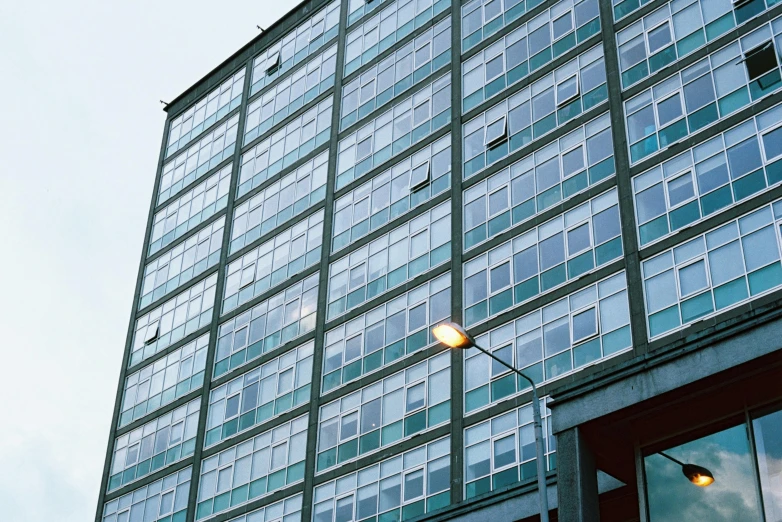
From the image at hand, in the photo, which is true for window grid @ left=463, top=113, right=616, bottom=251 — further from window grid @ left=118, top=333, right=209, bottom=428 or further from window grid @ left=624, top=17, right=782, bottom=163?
window grid @ left=118, top=333, right=209, bottom=428

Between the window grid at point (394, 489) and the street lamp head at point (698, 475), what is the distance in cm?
1271

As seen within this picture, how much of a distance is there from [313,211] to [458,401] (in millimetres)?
13370

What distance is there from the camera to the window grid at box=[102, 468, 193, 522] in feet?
141

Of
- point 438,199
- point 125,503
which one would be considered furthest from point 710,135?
point 125,503

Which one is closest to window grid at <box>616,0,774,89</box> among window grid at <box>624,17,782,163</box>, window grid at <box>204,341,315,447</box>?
window grid at <box>624,17,782,163</box>

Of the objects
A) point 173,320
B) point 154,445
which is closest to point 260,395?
point 154,445

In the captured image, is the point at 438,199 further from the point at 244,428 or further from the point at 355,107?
the point at 244,428

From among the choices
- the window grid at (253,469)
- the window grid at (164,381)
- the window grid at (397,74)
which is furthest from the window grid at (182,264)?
the window grid at (253,469)

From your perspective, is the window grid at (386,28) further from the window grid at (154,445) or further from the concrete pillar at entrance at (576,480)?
the concrete pillar at entrance at (576,480)

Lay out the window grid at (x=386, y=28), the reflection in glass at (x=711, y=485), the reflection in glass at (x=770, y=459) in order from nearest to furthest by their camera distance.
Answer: the reflection in glass at (x=770, y=459) → the reflection in glass at (x=711, y=485) → the window grid at (x=386, y=28)

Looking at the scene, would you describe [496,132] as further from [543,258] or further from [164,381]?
[164,381]

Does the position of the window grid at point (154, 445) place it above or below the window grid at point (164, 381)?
below

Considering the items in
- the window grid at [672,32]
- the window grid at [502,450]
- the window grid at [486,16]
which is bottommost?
the window grid at [502,450]

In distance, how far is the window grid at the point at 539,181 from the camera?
34.2m
